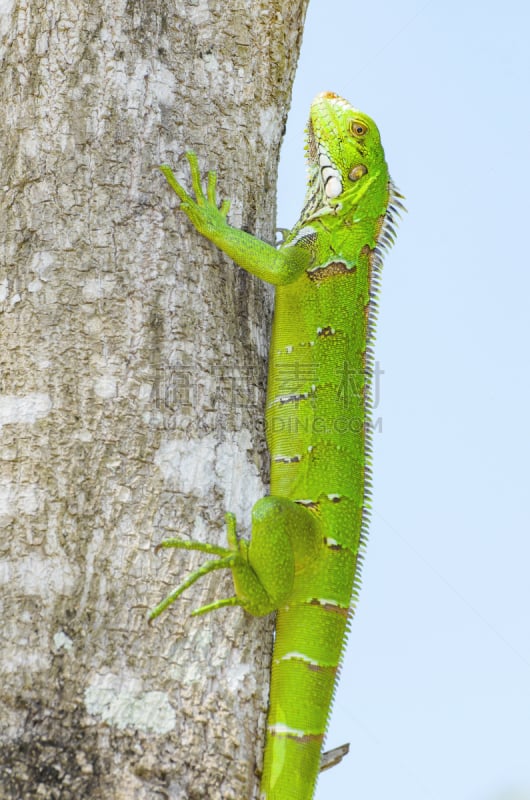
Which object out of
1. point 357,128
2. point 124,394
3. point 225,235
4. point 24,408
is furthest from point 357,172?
point 24,408

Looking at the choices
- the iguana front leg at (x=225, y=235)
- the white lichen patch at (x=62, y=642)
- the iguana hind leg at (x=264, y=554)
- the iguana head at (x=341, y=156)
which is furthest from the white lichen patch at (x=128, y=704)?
the iguana head at (x=341, y=156)

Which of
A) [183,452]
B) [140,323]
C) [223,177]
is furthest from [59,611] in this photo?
[223,177]

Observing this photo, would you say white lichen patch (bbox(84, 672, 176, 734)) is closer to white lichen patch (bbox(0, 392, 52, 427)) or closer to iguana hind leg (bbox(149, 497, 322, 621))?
iguana hind leg (bbox(149, 497, 322, 621))

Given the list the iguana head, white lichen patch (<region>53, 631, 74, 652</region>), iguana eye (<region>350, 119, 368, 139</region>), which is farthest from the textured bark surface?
iguana eye (<region>350, 119, 368, 139</region>)

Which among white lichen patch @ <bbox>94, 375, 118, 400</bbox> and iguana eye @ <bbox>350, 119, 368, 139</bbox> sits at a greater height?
iguana eye @ <bbox>350, 119, 368, 139</bbox>

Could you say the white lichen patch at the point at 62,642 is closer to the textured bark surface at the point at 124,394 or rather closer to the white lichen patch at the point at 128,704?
the textured bark surface at the point at 124,394

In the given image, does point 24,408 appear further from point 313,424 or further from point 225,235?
point 313,424

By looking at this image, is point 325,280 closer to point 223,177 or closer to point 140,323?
point 223,177

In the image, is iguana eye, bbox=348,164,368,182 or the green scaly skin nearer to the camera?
the green scaly skin
